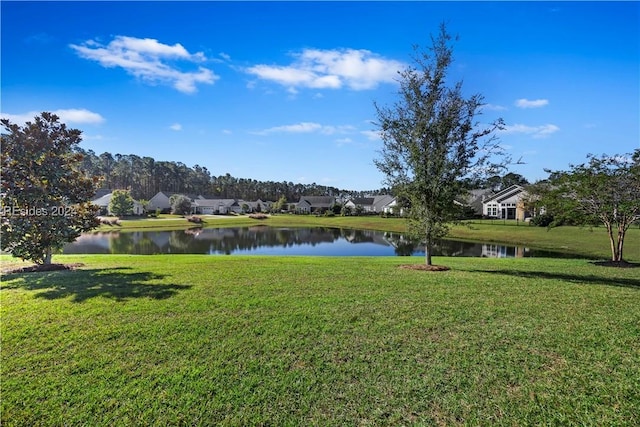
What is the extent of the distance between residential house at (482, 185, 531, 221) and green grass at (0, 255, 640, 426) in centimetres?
4489

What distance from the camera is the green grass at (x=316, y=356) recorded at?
3.45 meters

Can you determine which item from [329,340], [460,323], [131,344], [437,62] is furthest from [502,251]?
[131,344]

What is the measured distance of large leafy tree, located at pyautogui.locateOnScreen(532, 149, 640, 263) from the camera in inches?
496

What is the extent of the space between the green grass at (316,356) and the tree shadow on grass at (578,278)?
1638 mm

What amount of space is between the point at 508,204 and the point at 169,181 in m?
86.5

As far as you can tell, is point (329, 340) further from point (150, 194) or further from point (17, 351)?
point (150, 194)

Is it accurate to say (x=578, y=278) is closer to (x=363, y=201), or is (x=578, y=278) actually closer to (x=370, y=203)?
(x=370, y=203)

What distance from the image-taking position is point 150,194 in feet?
315

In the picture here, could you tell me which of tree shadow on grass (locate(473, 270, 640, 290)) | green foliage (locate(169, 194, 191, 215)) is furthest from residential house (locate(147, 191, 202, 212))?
tree shadow on grass (locate(473, 270, 640, 290))

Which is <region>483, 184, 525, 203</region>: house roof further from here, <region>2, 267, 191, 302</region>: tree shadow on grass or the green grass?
<region>2, 267, 191, 302</region>: tree shadow on grass

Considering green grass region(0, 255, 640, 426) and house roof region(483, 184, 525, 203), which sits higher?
house roof region(483, 184, 525, 203)

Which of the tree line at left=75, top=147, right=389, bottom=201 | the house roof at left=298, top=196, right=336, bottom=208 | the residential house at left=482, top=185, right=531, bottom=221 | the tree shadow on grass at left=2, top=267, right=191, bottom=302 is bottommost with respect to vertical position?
the tree shadow on grass at left=2, top=267, right=191, bottom=302

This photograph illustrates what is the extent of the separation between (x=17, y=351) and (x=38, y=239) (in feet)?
24.0

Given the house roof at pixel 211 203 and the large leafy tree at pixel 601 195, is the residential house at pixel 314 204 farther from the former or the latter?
the large leafy tree at pixel 601 195
